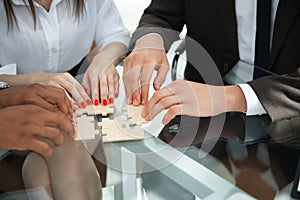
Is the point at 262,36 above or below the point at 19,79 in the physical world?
above

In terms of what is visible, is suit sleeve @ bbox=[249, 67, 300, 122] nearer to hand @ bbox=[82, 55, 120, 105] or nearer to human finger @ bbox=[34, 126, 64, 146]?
hand @ bbox=[82, 55, 120, 105]

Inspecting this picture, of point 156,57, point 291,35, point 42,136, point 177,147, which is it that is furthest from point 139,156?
point 291,35

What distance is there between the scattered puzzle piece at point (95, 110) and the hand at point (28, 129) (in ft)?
0.25

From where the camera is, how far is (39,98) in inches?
44.3

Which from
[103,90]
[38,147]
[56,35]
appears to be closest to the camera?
[38,147]

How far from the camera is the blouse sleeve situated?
1542 millimetres

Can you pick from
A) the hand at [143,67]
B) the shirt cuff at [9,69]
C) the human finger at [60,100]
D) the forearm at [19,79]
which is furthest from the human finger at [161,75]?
the shirt cuff at [9,69]

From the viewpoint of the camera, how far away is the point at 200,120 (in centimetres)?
114

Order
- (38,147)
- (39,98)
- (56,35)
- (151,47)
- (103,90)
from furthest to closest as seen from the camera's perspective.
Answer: (56,35)
(151,47)
(103,90)
(39,98)
(38,147)

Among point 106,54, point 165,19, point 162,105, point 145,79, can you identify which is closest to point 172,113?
point 162,105

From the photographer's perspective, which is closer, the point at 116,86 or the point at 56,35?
the point at 116,86

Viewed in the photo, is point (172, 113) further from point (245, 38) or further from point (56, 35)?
point (56, 35)

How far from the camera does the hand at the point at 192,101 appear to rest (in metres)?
1.10

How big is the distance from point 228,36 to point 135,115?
0.44 metres
